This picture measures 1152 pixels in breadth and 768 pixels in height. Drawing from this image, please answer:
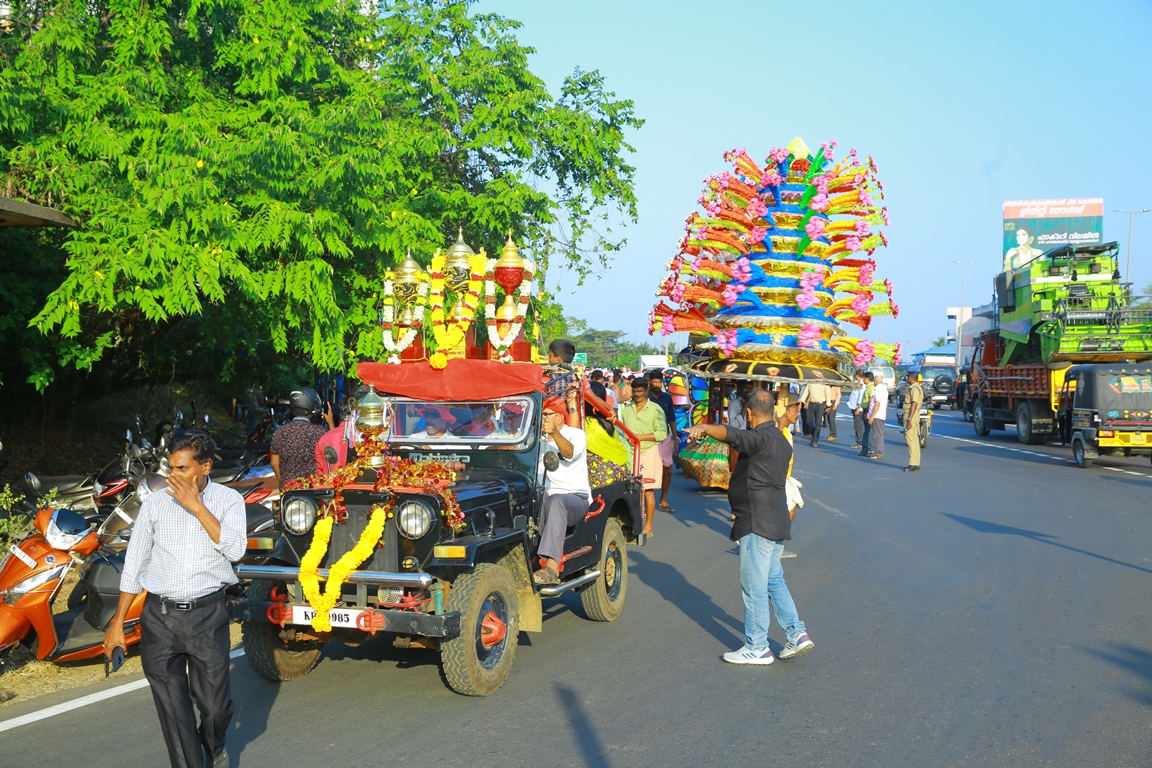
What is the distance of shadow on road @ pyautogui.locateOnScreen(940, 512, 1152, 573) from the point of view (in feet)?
34.2

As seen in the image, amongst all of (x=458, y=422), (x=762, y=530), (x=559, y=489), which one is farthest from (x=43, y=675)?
(x=762, y=530)

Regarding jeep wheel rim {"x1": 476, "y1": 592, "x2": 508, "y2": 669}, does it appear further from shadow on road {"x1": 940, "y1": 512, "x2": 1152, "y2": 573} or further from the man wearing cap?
shadow on road {"x1": 940, "y1": 512, "x2": 1152, "y2": 573}

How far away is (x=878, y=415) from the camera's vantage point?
2212cm

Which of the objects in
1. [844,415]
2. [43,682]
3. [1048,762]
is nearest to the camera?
[1048,762]

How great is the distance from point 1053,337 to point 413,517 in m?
23.3

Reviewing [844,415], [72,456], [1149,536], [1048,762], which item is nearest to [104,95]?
[72,456]

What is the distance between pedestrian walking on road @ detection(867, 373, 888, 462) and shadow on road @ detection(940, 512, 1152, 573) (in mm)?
8008

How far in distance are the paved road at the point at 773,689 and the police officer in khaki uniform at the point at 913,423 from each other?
27.7ft

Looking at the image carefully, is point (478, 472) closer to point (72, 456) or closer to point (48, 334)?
point (48, 334)

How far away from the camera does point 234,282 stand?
423 inches

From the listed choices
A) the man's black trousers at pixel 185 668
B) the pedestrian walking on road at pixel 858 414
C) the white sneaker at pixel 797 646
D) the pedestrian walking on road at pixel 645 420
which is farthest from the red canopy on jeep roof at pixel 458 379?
the pedestrian walking on road at pixel 858 414

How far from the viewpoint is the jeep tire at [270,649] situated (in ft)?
20.1

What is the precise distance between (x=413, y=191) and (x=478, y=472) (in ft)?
24.8

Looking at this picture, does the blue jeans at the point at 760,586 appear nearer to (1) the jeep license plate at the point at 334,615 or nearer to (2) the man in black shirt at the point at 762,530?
(2) the man in black shirt at the point at 762,530
